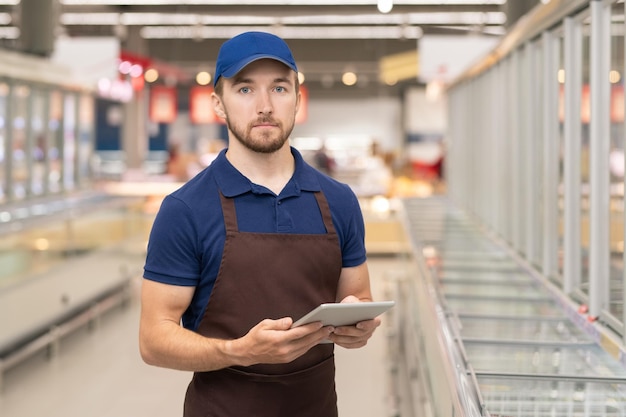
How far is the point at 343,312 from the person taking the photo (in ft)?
6.74

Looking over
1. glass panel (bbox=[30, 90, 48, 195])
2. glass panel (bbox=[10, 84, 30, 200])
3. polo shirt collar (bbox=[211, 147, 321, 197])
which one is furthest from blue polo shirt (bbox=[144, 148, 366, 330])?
glass panel (bbox=[30, 90, 48, 195])

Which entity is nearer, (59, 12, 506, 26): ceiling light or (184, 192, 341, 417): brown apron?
(184, 192, 341, 417): brown apron

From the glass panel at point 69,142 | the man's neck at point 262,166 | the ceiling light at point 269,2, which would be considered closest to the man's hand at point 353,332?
the man's neck at point 262,166

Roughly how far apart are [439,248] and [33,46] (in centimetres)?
626

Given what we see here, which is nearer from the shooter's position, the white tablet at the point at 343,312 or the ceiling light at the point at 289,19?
the white tablet at the point at 343,312

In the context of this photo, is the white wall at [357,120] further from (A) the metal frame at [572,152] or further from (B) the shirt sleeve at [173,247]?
(B) the shirt sleeve at [173,247]

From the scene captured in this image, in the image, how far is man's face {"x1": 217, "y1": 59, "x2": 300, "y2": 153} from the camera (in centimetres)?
226

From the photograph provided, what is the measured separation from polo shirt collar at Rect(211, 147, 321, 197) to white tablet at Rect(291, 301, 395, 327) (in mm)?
391

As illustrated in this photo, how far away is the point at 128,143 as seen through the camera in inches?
808

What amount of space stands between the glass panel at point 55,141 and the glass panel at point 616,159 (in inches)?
356

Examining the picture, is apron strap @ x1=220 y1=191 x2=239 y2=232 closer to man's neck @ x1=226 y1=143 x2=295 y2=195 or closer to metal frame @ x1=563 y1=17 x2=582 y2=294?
man's neck @ x1=226 y1=143 x2=295 y2=195

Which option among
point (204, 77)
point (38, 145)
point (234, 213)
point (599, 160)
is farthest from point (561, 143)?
point (204, 77)

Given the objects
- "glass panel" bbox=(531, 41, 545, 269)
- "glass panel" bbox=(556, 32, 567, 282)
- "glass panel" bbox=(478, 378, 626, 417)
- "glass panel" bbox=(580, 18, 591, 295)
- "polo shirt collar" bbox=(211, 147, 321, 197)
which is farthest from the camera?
"glass panel" bbox=(531, 41, 545, 269)

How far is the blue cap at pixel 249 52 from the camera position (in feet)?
7.29
